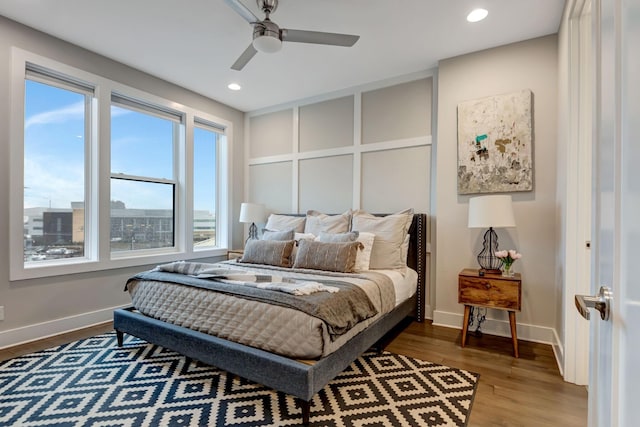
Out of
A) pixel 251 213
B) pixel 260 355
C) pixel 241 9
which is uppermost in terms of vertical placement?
pixel 241 9

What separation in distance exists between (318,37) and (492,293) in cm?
250

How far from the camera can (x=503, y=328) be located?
10.3 ft

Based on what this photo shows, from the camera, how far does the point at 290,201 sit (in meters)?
4.75

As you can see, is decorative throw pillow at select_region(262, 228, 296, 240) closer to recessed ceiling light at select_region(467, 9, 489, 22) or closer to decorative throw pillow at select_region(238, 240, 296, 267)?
decorative throw pillow at select_region(238, 240, 296, 267)

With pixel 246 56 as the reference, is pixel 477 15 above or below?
above

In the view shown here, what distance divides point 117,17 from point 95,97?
105cm

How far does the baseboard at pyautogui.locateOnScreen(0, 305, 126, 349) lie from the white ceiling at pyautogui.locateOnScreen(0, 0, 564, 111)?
275 cm

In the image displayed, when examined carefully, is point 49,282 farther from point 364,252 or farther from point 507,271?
point 507,271

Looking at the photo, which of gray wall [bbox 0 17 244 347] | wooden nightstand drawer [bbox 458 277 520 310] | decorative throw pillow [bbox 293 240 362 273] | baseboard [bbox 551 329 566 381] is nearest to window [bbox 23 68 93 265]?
gray wall [bbox 0 17 244 347]

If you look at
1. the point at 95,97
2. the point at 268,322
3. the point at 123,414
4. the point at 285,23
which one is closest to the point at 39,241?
the point at 95,97

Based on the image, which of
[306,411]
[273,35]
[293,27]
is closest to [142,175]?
[293,27]

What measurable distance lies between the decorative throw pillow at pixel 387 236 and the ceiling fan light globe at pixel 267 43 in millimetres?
1985

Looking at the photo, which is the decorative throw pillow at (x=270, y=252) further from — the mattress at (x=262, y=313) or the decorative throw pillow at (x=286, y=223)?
the decorative throw pillow at (x=286, y=223)

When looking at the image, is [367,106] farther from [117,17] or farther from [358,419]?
[358,419]
